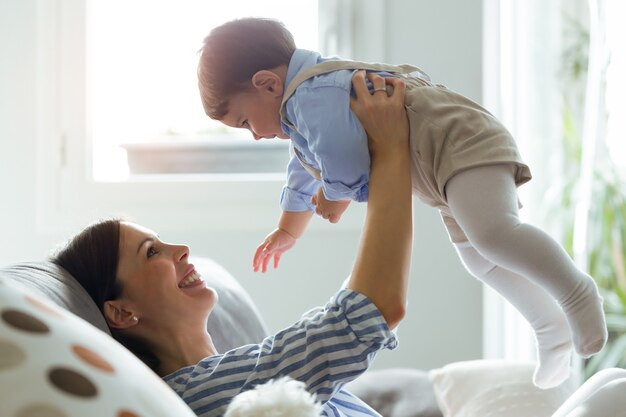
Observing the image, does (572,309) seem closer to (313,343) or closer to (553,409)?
(313,343)

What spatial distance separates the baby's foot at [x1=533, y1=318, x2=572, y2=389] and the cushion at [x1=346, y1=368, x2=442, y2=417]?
0.61 metres

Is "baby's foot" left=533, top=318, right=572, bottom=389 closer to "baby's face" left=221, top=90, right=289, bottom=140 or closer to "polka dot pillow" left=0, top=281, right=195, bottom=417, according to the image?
"baby's face" left=221, top=90, right=289, bottom=140

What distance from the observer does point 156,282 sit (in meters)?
1.45

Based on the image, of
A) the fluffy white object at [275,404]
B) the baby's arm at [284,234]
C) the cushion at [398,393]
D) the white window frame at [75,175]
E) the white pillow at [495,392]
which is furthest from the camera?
the white window frame at [75,175]

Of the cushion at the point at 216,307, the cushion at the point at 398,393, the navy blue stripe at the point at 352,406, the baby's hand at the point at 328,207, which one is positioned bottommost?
the cushion at the point at 398,393

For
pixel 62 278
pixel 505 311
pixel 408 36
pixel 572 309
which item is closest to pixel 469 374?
pixel 505 311

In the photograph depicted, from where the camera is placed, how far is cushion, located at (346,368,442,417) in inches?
Answer: 83.0

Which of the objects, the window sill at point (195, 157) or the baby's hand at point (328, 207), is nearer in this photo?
the baby's hand at point (328, 207)

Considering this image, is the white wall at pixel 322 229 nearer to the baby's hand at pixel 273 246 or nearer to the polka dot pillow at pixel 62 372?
the baby's hand at pixel 273 246

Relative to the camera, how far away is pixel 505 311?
2.77 metres

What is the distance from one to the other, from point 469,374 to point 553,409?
0.78ft

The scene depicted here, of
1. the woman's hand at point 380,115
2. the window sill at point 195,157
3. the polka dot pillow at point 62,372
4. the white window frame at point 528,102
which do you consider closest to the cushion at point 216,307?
the polka dot pillow at point 62,372

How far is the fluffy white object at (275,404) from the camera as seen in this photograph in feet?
2.45

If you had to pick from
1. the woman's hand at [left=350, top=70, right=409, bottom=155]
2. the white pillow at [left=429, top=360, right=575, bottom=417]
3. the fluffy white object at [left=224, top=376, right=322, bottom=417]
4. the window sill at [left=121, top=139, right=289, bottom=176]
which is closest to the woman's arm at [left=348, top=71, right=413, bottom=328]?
the woman's hand at [left=350, top=70, right=409, bottom=155]
